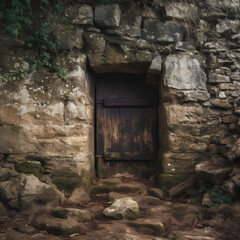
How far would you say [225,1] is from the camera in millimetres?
2795

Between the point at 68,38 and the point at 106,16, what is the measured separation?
52 centimetres

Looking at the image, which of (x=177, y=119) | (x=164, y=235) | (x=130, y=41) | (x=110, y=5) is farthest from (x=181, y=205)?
(x=110, y=5)

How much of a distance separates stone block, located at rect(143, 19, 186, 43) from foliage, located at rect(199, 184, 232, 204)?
1782 millimetres

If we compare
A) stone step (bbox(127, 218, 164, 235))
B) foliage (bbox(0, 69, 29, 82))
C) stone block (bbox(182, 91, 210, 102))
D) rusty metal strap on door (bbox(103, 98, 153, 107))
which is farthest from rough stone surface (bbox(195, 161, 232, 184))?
foliage (bbox(0, 69, 29, 82))

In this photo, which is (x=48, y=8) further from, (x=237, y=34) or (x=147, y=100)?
(x=237, y=34)

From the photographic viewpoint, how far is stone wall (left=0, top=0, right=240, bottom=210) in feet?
8.27

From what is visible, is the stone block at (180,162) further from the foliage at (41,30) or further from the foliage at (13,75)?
the foliage at (13,75)

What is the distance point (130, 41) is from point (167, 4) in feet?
2.18

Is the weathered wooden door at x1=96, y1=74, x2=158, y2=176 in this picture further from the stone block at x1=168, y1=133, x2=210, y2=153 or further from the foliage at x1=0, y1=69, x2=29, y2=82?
the foliage at x1=0, y1=69, x2=29, y2=82

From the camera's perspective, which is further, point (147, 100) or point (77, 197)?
point (147, 100)

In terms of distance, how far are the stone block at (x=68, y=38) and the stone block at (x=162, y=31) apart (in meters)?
0.81

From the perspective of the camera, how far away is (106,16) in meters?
2.58

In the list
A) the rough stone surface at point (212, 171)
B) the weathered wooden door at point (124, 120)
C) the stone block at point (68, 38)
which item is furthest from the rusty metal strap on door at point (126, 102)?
the rough stone surface at point (212, 171)

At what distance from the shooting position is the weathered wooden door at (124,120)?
3170 mm
